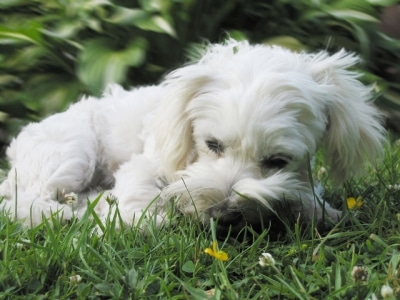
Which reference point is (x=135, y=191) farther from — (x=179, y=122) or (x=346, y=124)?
(x=346, y=124)

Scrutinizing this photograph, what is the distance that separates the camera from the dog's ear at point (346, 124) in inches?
→ 153

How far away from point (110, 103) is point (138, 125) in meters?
0.37

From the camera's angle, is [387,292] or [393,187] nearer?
[387,292]

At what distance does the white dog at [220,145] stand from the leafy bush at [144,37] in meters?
1.39

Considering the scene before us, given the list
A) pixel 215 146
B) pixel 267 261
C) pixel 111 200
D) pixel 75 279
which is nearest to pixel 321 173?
pixel 215 146

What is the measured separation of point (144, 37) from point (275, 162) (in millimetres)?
2685

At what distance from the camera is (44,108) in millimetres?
5938

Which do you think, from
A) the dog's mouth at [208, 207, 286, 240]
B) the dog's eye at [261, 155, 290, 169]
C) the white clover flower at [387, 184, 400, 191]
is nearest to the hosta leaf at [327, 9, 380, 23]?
the white clover flower at [387, 184, 400, 191]

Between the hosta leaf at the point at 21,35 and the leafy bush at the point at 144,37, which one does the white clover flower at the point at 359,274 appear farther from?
the hosta leaf at the point at 21,35

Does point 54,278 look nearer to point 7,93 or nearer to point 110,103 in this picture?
point 110,103

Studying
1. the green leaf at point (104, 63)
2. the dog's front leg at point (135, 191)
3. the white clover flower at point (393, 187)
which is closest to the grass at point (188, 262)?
the dog's front leg at point (135, 191)

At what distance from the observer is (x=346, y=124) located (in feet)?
12.7

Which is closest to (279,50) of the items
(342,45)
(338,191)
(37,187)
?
(338,191)

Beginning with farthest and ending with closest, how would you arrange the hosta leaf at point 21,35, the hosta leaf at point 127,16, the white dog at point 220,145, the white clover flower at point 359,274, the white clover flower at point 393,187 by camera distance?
the hosta leaf at point 21,35 → the hosta leaf at point 127,16 → the white clover flower at point 393,187 → the white dog at point 220,145 → the white clover flower at point 359,274
